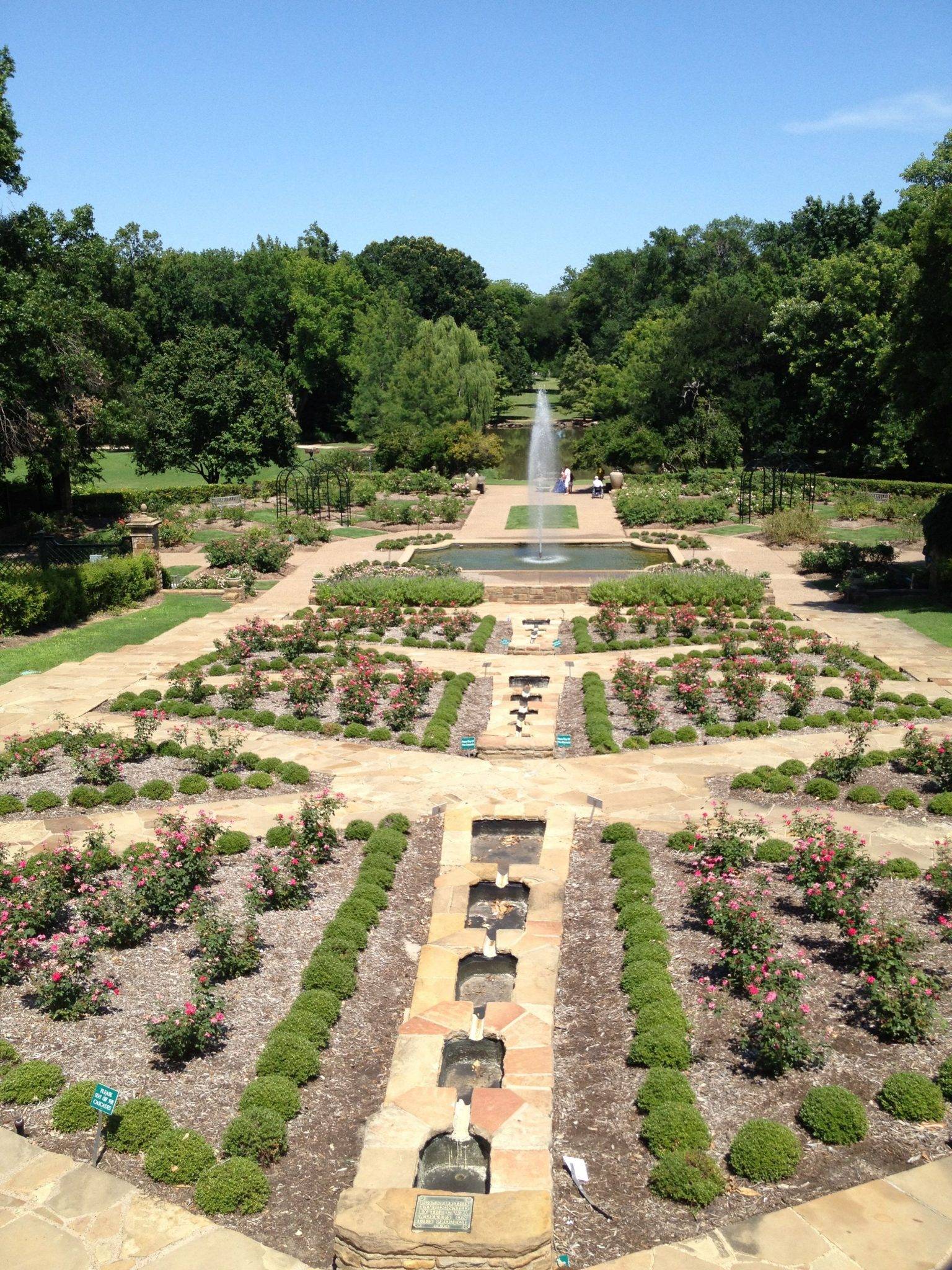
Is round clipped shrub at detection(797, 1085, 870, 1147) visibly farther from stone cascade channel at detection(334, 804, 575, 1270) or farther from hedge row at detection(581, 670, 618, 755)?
hedge row at detection(581, 670, 618, 755)

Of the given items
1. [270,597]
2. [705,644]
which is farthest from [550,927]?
[270,597]

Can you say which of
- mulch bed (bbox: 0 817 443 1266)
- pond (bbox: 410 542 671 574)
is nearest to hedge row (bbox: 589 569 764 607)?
pond (bbox: 410 542 671 574)

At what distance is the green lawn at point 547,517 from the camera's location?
33719 mm

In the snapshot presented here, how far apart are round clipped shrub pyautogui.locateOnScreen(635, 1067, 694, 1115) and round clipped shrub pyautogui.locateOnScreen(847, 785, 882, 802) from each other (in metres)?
5.64

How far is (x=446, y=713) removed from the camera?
52.2ft

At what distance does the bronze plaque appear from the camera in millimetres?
6371

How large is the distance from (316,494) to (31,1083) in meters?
29.6

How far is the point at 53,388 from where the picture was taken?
25500mm

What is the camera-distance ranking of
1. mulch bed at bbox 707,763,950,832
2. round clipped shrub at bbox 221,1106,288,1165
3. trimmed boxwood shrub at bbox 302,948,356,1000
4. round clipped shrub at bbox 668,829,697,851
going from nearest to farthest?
round clipped shrub at bbox 221,1106,288,1165
trimmed boxwood shrub at bbox 302,948,356,1000
round clipped shrub at bbox 668,829,697,851
mulch bed at bbox 707,763,950,832

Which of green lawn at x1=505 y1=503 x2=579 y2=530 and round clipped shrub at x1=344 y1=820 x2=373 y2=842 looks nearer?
round clipped shrub at x1=344 y1=820 x2=373 y2=842

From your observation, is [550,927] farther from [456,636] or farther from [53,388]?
[53,388]

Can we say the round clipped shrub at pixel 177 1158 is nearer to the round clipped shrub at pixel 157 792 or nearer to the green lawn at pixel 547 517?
the round clipped shrub at pixel 157 792

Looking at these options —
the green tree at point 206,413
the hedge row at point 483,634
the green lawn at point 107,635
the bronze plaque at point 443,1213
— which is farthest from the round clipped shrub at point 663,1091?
the green tree at point 206,413

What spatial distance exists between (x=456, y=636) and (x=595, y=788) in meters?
7.80
